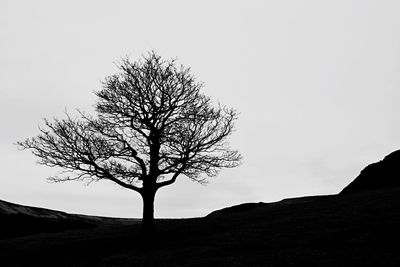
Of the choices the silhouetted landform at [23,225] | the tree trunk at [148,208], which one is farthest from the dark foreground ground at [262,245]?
the silhouetted landform at [23,225]

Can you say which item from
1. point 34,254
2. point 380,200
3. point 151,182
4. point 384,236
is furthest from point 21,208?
Answer: point 384,236

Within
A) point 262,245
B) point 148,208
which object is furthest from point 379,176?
point 262,245

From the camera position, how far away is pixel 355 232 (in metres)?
21.8

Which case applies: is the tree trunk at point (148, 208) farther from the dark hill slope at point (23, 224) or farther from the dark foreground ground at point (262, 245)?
the dark hill slope at point (23, 224)

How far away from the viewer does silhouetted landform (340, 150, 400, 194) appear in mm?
49750

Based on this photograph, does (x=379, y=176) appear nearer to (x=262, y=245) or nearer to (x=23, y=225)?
(x=262, y=245)

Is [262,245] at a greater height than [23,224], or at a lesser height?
lesser

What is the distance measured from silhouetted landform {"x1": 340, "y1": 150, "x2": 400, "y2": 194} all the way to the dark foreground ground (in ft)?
55.2

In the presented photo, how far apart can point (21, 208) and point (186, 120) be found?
3452 centimetres

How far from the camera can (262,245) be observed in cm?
2112

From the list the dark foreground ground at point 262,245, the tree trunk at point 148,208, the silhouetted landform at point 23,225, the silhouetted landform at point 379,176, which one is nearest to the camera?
the dark foreground ground at point 262,245

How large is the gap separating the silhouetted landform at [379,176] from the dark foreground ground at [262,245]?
1682 centimetres

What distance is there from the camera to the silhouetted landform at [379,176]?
4975cm

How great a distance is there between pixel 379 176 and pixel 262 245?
123ft
